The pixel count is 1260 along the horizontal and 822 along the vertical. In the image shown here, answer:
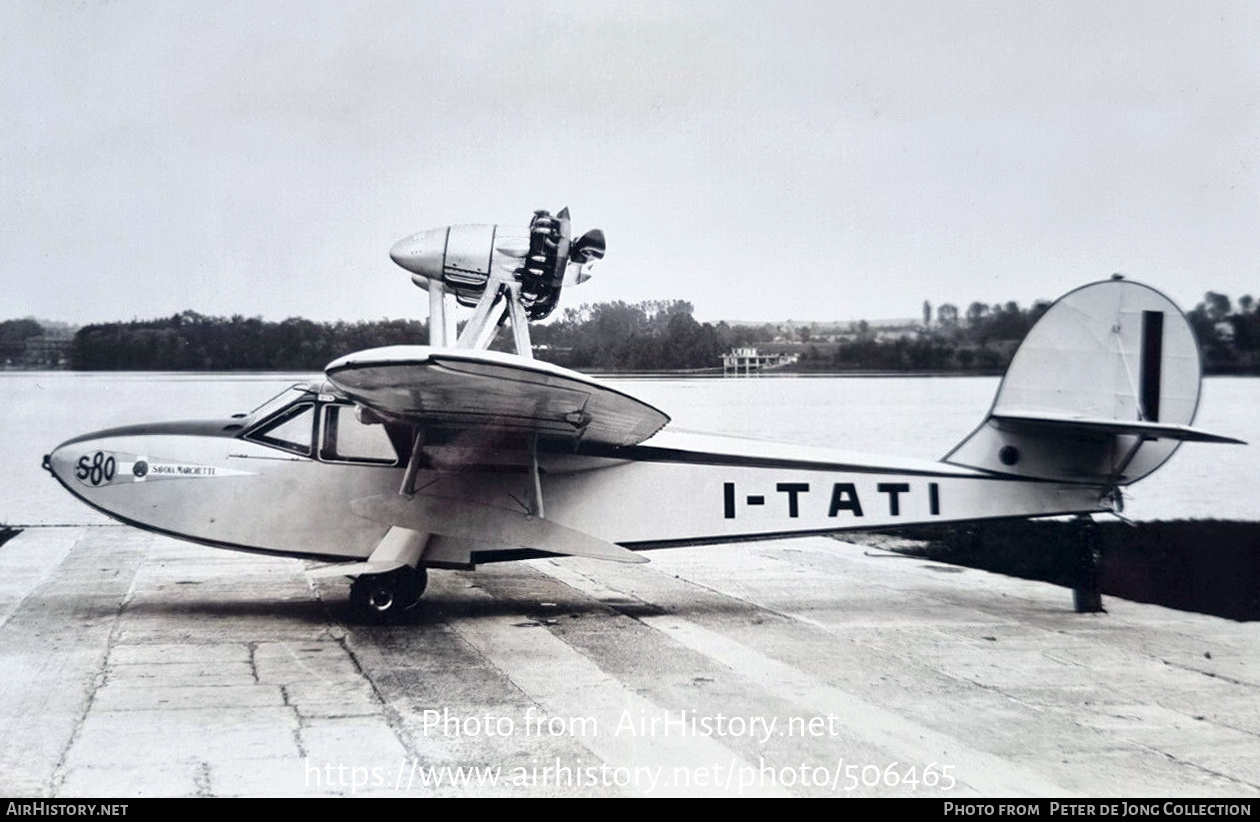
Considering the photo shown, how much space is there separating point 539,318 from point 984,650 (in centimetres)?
400

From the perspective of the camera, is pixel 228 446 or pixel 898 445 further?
pixel 898 445

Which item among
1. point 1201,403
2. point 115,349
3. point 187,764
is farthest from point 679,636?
point 115,349

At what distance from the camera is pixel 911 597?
368 inches

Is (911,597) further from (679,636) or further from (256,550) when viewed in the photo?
(256,550)

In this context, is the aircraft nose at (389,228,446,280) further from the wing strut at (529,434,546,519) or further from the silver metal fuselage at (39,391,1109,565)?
the wing strut at (529,434,546,519)

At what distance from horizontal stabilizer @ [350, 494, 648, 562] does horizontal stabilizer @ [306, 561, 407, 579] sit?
0.29 meters

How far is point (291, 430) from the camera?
8.03 meters

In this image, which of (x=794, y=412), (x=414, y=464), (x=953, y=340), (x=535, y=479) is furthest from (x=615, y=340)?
(x=953, y=340)

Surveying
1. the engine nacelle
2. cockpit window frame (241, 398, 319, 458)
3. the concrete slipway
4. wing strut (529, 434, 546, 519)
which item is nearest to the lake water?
cockpit window frame (241, 398, 319, 458)

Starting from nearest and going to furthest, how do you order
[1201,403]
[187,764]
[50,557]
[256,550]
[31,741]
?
[187,764], [31,741], [256,550], [1201,403], [50,557]

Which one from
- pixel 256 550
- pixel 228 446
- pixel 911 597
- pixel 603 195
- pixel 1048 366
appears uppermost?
pixel 603 195

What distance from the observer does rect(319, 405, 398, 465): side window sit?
7980mm

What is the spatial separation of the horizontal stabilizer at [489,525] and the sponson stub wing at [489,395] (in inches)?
22.2

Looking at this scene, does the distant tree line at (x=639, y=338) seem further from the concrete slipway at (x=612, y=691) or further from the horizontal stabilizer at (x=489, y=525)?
the horizontal stabilizer at (x=489, y=525)
